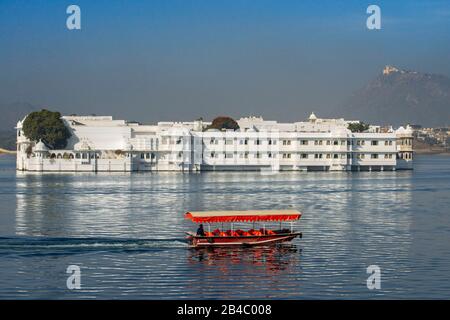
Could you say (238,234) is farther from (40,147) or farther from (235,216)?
(40,147)

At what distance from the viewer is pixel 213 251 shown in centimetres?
3825

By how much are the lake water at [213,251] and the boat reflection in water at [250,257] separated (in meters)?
0.04

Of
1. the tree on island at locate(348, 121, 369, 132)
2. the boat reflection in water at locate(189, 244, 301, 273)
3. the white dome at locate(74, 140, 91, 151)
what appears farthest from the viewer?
the tree on island at locate(348, 121, 369, 132)

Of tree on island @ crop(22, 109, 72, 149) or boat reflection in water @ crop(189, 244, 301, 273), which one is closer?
boat reflection in water @ crop(189, 244, 301, 273)

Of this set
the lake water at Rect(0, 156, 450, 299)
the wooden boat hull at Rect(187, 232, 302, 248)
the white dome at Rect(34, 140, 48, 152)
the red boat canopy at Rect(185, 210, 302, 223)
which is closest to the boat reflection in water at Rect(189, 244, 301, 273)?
the lake water at Rect(0, 156, 450, 299)

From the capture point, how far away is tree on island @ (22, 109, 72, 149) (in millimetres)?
126500

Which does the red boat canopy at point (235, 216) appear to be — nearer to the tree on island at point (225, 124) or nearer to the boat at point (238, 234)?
the boat at point (238, 234)

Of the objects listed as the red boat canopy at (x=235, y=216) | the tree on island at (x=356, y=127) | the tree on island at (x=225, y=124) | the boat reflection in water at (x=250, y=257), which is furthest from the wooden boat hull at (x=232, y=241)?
the tree on island at (x=356, y=127)

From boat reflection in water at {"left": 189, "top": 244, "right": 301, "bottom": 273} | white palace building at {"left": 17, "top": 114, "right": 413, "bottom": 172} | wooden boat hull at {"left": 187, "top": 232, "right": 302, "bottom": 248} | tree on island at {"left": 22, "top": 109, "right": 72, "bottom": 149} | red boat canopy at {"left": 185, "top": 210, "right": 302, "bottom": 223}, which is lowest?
boat reflection in water at {"left": 189, "top": 244, "right": 301, "bottom": 273}

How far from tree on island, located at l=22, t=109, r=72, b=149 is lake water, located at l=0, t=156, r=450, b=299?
55023mm

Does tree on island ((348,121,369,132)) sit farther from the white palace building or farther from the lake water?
the lake water

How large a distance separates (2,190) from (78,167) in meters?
40.4

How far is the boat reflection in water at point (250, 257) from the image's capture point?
34594 millimetres
